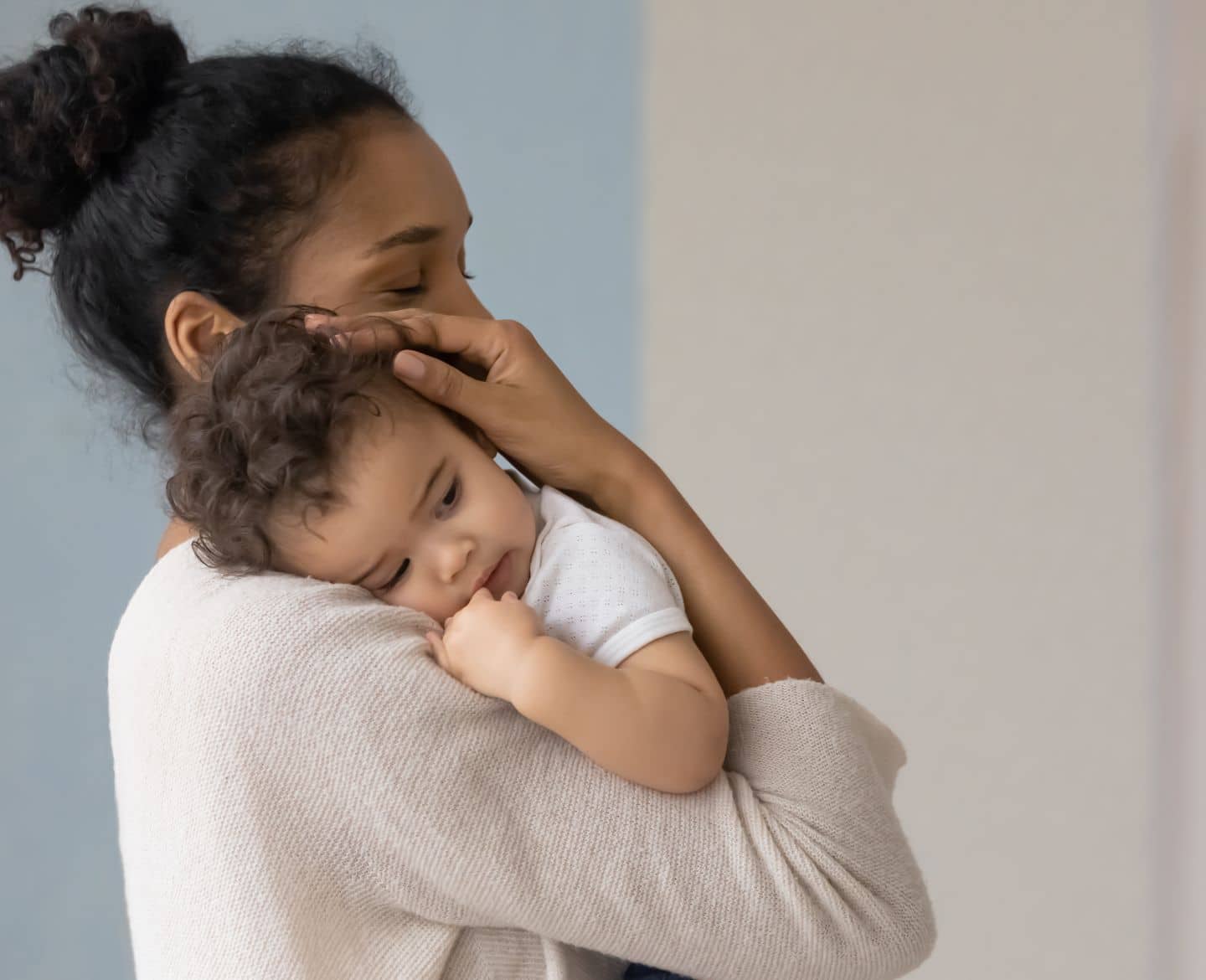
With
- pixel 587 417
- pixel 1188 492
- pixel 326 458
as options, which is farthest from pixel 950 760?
pixel 326 458

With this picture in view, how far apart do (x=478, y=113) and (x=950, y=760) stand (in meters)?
1.42

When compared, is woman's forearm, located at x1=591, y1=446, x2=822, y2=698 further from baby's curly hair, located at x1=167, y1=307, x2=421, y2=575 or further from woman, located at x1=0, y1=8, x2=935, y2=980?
baby's curly hair, located at x1=167, y1=307, x2=421, y2=575

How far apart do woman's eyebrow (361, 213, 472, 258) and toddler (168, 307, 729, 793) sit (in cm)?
11

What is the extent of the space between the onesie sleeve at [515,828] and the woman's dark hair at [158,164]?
13.2 inches

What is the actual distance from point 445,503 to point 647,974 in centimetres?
34

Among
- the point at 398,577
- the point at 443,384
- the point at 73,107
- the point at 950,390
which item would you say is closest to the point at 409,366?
the point at 443,384

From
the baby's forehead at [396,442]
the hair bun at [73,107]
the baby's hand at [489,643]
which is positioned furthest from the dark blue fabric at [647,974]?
the hair bun at [73,107]

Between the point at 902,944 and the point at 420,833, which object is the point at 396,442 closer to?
the point at 420,833

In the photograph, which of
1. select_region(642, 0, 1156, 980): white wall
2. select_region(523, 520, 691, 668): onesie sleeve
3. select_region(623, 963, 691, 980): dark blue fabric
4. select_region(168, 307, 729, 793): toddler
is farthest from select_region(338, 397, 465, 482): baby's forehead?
select_region(642, 0, 1156, 980): white wall

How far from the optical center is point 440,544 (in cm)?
88

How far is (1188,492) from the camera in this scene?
217 cm

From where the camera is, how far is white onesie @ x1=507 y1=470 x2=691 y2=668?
2.80 feet

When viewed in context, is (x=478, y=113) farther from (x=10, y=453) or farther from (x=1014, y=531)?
(x=1014, y=531)

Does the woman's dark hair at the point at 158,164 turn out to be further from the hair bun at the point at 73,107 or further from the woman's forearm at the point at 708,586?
the woman's forearm at the point at 708,586
